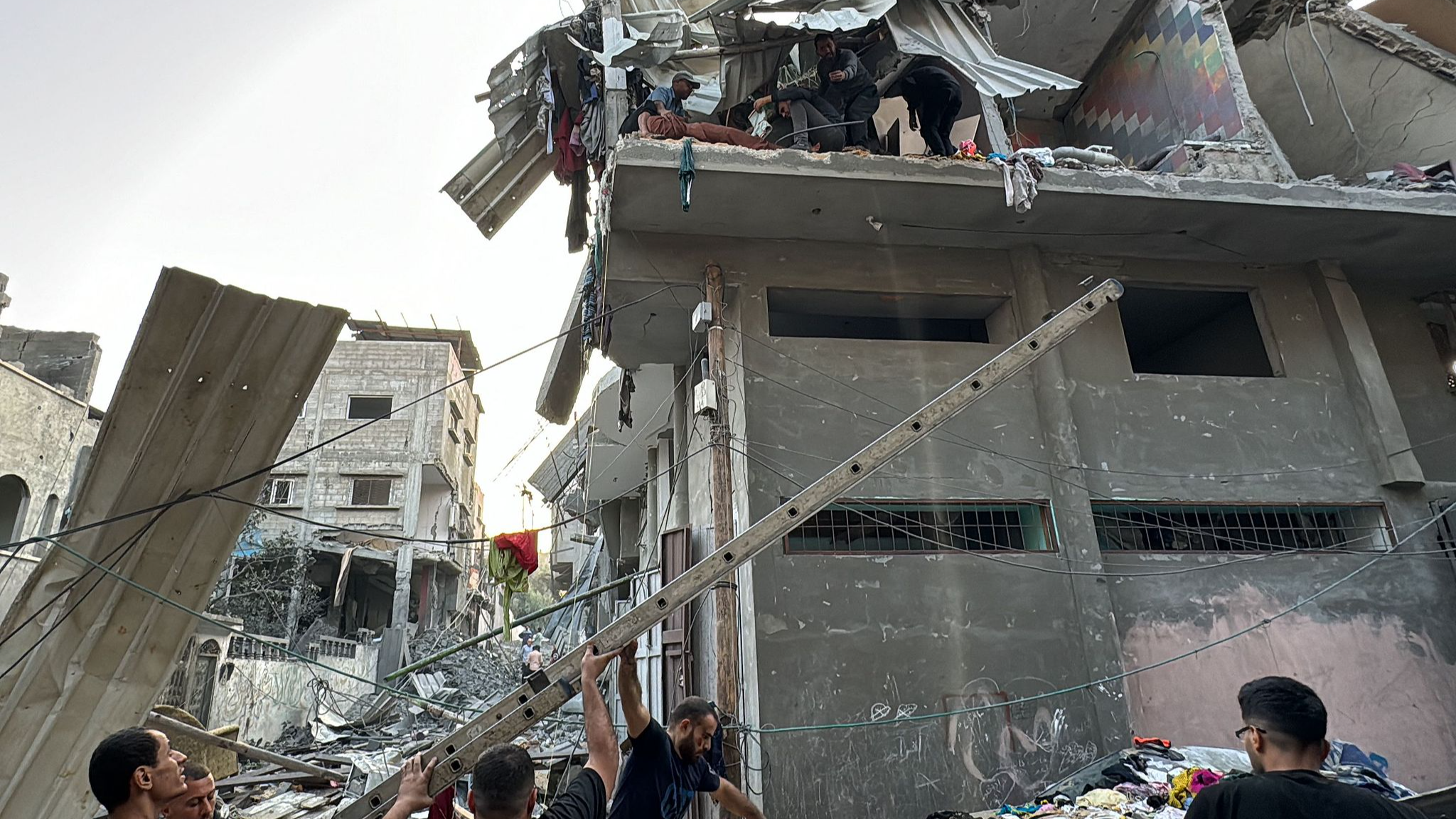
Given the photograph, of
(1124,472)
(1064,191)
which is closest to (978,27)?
(1064,191)

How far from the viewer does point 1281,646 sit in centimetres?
873

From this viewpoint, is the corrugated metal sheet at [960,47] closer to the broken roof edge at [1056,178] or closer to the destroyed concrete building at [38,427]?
A: the broken roof edge at [1056,178]

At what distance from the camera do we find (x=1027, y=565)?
8555 mm

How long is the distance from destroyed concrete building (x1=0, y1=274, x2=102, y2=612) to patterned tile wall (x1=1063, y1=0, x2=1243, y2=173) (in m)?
22.0

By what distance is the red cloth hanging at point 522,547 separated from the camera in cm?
767

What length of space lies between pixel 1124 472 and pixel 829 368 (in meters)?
3.62

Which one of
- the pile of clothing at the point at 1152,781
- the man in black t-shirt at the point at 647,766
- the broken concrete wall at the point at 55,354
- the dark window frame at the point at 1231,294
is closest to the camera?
the man in black t-shirt at the point at 647,766

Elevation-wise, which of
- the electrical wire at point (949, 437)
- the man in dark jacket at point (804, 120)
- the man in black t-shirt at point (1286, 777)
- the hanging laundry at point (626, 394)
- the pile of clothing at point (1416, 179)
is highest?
the man in dark jacket at point (804, 120)

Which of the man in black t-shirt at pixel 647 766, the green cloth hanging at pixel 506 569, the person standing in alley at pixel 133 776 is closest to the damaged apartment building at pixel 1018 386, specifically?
the green cloth hanging at pixel 506 569

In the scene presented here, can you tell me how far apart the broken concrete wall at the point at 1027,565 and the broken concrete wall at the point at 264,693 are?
1101 centimetres

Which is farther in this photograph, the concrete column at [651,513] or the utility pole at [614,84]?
the concrete column at [651,513]

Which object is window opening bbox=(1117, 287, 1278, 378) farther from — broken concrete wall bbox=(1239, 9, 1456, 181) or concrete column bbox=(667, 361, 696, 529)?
concrete column bbox=(667, 361, 696, 529)

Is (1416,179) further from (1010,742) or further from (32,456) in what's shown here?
(32,456)

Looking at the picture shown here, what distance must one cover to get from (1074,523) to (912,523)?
6.06 feet
